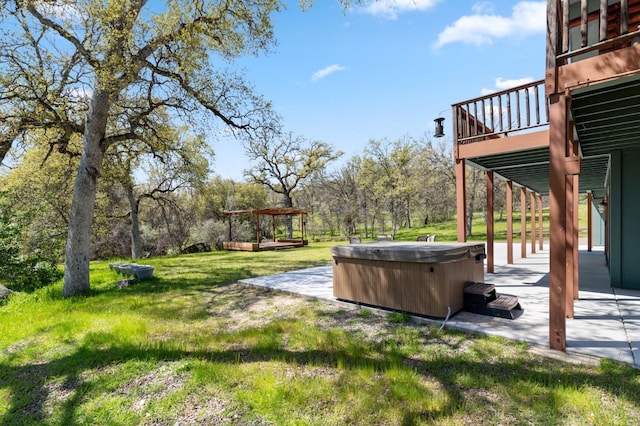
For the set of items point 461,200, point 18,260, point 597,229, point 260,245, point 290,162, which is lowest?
point 260,245

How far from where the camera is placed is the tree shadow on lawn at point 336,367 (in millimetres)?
2215

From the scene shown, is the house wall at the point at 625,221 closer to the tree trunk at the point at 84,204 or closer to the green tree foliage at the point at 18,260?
the tree trunk at the point at 84,204

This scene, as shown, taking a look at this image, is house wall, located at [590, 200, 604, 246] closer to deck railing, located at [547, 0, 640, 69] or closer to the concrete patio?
the concrete patio

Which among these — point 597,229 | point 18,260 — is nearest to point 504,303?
point 18,260

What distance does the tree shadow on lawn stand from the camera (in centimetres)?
221

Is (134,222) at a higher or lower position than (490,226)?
higher

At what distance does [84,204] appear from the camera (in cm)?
587

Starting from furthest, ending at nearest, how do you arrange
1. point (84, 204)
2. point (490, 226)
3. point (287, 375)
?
1. point (490, 226)
2. point (84, 204)
3. point (287, 375)

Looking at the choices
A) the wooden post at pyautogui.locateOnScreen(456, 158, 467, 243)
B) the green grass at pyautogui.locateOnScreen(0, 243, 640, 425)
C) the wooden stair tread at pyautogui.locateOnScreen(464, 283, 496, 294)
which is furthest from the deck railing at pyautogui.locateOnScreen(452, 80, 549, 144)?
the green grass at pyautogui.locateOnScreen(0, 243, 640, 425)

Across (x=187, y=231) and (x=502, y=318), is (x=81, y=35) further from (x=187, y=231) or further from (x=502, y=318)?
(x=187, y=231)

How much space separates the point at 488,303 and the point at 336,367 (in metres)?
2.42

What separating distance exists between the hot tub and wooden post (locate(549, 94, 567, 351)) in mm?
1123

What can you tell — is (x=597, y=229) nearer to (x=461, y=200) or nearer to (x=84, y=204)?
(x=461, y=200)

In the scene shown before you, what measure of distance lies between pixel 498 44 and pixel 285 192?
1629cm
